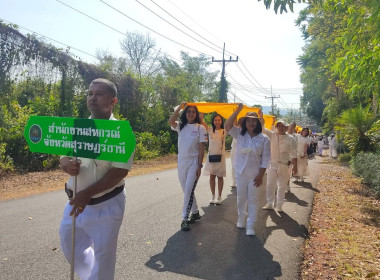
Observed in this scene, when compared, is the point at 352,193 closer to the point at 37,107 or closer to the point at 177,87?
the point at 37,107

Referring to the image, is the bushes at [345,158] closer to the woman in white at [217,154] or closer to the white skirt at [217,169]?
the woman in white at [217,154]

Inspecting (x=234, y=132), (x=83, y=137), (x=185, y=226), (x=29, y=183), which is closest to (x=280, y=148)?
(x=234, y=132)

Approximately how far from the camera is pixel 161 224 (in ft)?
18.9

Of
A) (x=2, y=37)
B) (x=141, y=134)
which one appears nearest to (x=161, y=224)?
(x=2, y=37)

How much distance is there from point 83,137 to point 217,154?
5.32 meters

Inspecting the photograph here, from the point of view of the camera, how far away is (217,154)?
7625mm

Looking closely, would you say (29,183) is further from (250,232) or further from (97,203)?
(97,203)

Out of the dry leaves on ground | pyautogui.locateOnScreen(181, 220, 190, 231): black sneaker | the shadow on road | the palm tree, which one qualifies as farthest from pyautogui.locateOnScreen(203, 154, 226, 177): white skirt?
the palm tree

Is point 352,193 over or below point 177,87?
below

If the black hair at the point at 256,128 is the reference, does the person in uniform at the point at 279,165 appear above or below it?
below

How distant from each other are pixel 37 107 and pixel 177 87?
12.5 meters

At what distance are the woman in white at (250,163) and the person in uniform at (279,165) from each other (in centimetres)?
175

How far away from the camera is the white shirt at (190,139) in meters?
5.59

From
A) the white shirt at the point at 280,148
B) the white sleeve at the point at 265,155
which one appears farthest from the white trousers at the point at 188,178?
the white shirt at the point at 280,148
